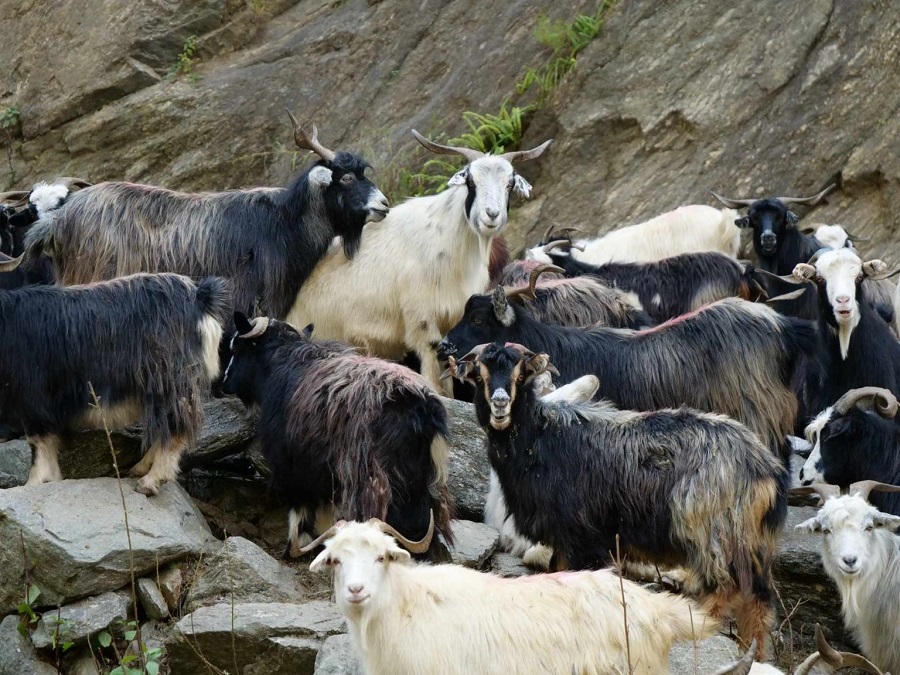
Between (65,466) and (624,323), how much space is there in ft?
13.3

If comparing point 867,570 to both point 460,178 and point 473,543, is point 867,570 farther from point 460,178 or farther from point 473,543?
point 460,178

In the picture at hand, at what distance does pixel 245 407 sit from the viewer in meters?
8.65

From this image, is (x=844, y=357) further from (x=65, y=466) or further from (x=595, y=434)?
(x=65, y=466)

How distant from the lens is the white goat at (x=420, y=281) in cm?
957

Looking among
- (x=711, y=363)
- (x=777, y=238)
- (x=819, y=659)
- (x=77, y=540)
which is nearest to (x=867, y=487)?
(x=711, y=363)

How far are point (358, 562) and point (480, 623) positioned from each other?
584 mm

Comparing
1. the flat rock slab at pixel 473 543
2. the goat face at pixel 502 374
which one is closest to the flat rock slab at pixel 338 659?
the flat rock slab at pixel 473 543

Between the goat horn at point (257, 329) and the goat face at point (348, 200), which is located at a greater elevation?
the goat face at point (348, 200)

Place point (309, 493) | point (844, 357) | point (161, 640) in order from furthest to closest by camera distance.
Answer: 1. point (844, 357)
2. point (309, 493)
3. point (161, 640)

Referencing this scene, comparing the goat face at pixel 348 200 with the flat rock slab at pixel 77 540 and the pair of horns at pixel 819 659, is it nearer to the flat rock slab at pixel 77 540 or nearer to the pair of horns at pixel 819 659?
the flat rock slab at pixel 77 540

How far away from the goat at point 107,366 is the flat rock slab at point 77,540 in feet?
0.97

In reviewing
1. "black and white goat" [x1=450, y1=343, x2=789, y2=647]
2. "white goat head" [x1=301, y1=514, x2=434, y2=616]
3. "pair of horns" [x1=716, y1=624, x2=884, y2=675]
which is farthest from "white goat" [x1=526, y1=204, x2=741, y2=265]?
"white goat head" [x1=301, y1=514, x2=434, y2=616]

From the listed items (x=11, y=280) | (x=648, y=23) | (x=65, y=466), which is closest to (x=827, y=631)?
(x=65, y=466)

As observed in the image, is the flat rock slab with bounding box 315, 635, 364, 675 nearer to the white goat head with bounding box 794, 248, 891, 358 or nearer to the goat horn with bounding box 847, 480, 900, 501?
the goat horn with bounding box 847, 480, 900, 501
